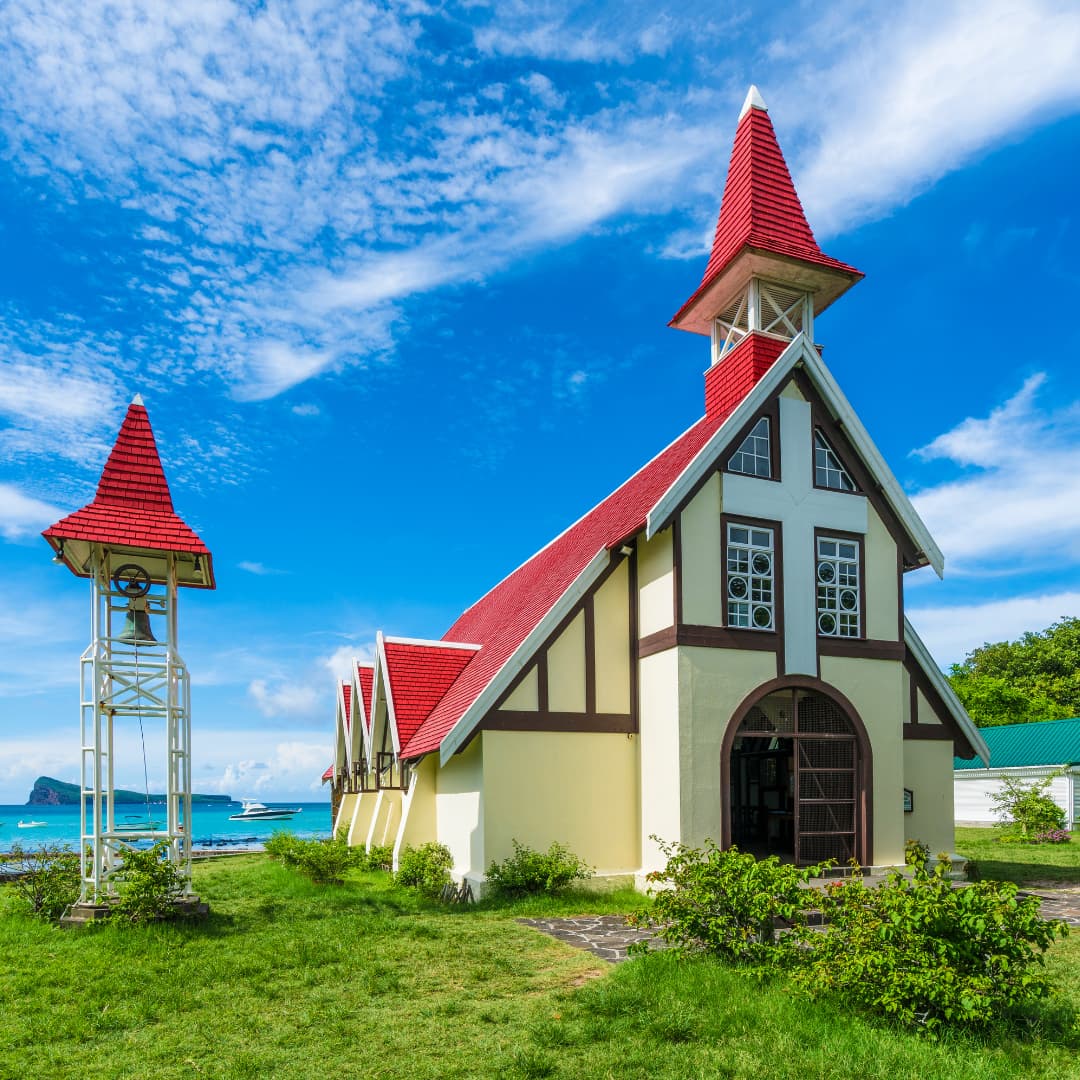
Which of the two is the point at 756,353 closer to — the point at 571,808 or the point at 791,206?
the point at 791,206

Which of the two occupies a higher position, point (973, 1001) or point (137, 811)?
point (973, 1001)

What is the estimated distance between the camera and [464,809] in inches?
613

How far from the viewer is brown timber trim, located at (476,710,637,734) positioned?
48.3 feet

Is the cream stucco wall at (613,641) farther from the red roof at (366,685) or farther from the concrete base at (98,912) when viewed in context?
the red roof at (366,685)

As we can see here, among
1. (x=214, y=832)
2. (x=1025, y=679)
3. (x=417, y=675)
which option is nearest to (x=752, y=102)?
(x=417, y=675)

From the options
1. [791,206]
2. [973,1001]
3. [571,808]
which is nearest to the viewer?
[973,1001]

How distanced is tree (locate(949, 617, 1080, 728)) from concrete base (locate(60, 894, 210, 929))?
44.7 m

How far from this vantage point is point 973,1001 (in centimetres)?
691

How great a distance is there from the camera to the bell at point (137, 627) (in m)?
12.9

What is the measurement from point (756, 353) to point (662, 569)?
182 inches

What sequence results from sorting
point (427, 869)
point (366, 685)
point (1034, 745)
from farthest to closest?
point (1034, 745)
point (366, 685)
point (427, 869)

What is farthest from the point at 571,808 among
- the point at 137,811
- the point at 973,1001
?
the point at 137,811

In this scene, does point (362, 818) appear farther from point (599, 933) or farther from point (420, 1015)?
point (420, 1015)

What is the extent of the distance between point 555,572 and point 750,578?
4.97 meters
